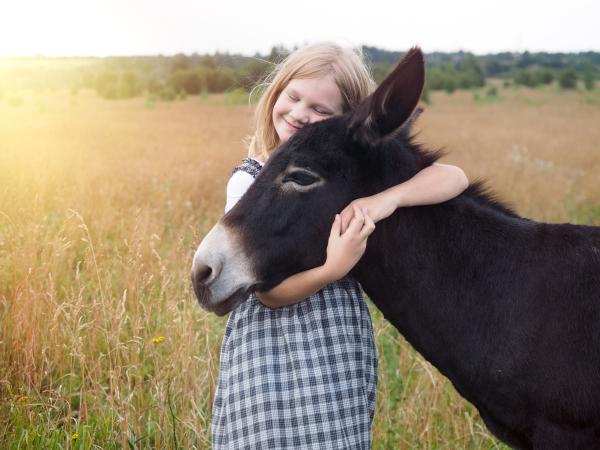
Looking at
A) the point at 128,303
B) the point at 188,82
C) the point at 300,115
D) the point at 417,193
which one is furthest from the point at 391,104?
the point at 188,82

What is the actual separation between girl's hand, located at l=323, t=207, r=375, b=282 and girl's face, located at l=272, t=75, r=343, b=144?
2.25 ft

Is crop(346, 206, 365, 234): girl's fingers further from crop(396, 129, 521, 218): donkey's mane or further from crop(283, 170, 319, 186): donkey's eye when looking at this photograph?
crop(396, 129, 521, 218): donkey's mane

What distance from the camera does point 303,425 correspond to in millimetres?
2619

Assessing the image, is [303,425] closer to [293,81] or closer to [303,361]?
[303,361]

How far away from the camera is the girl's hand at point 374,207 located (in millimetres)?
2342

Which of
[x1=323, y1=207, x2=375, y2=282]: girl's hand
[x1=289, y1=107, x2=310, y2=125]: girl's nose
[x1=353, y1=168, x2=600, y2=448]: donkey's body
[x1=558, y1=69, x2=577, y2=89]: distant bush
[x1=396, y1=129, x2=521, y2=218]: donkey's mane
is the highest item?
[x1=289, y1=107, x2=310, y2=125]: girl's nose

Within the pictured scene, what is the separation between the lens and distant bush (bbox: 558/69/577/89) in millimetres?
59000

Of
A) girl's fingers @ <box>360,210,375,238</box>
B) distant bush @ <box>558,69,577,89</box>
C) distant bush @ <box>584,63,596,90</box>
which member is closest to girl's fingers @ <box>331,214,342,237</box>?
girl's fingers @ <box>360,210,375,238</box>

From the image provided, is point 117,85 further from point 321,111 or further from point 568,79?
point 568,79

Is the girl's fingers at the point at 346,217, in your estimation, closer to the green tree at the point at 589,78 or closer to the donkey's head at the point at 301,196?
the donkey's head at the point at 301,196

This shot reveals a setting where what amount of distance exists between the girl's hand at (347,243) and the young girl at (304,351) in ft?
0.29

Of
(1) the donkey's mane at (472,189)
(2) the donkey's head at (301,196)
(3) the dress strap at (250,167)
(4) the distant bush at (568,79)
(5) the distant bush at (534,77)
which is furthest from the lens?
(5) the distant bush at (534,77)

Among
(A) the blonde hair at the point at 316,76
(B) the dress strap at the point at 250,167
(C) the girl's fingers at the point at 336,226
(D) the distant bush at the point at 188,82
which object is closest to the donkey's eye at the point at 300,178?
(C) the girl's fingers at the point at 336,226

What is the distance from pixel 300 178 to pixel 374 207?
33cm
